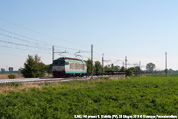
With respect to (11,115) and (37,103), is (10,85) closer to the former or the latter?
(37,103)

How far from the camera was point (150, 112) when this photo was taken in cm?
1104

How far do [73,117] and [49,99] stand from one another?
538 cm

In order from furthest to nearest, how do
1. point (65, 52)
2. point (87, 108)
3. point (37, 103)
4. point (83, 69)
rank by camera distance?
1. point (83, 69)
2. point (65, 52)
3. point (37, 103)
4. point (87, 108)

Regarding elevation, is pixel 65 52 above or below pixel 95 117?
above

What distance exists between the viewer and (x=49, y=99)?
14641 millimetres

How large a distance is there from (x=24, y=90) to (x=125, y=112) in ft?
41.9

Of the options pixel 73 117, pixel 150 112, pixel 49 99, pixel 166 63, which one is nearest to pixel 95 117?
pixel 73 117

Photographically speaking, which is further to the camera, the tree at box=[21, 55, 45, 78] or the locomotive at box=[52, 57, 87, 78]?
the tree at box=[21, 55, 45, 78]

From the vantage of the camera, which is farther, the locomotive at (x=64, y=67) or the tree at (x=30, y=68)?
the tree at (x=30, y=68)

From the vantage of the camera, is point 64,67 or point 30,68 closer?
point 64,67

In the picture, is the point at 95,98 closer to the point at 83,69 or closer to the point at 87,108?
the point at 87,108

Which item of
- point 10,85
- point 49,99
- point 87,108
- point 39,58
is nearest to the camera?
point 87,108

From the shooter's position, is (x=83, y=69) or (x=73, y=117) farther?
(x=83, y=69)

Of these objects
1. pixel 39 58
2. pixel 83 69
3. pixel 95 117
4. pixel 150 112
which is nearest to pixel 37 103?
pixel 95 117
